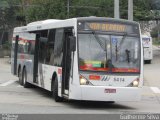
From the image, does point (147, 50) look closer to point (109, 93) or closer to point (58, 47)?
point (58, 47)

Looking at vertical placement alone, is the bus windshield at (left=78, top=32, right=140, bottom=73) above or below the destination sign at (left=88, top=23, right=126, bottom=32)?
below

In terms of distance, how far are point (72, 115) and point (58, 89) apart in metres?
3.51

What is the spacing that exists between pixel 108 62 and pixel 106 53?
288 mm

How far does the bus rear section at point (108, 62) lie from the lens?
16016 mm

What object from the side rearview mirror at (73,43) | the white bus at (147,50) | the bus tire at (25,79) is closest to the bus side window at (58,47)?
the side rearview mirror at (73,43)

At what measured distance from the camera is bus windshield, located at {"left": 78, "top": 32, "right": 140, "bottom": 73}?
16.2 m

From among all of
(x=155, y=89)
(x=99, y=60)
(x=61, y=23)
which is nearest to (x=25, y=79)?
(x=61, y=23)

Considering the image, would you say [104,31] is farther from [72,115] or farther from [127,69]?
[72,115]

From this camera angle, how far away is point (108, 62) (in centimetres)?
1625

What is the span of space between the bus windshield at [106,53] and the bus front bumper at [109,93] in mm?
592

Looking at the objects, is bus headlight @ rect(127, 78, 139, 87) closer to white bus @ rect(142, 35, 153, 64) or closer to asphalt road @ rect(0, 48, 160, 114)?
asphalt road @ rect(0, 48, 160, 114)

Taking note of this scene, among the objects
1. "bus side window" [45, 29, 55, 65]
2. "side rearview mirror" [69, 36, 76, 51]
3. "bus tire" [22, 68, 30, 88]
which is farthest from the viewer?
"bus tire" [22, 68, 30, 88]

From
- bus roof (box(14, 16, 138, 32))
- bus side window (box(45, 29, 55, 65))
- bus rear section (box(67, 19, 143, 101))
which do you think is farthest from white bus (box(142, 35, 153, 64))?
bus rear section (box(67, 19, 143, 101))

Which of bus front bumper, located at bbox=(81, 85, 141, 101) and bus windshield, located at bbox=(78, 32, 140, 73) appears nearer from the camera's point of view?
bus front bumper, located at bbox=(81, 85, 141, 101)
